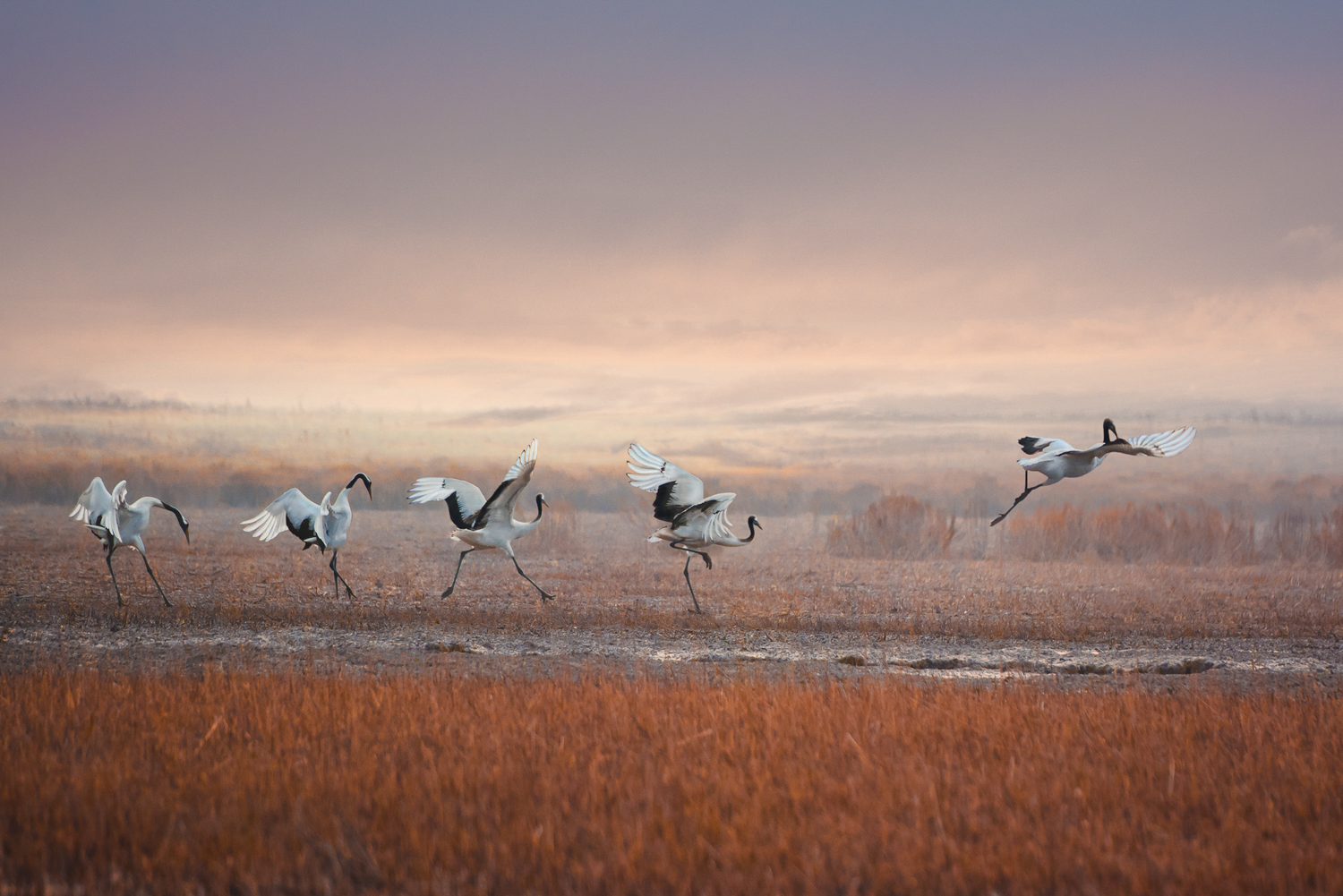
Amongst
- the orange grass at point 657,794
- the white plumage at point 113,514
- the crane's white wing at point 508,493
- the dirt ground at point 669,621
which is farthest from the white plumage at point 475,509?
the orange grass at point 657,794

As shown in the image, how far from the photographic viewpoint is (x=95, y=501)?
15789 millimetres

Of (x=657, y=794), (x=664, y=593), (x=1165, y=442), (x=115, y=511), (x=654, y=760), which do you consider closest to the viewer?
(x=657, y=794)

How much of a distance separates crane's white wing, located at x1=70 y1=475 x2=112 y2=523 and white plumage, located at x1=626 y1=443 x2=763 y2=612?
9.41 meters

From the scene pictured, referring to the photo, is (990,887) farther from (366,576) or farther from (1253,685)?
(366,576)

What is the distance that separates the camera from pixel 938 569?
109 feet

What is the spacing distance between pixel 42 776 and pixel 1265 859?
7165 millimetres

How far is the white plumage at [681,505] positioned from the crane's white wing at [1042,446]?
4.86 meters

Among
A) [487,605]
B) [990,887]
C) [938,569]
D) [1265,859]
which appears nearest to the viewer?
[990,887]

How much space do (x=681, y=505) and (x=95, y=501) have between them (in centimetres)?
1048

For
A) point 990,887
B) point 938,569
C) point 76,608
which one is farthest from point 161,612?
point 938,569

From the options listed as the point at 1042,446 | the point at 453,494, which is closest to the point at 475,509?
the point at 453,494

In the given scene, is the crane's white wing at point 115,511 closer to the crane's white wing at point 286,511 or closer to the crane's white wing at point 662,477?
the crane's white wing at point 286,511

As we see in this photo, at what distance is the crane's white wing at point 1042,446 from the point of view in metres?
13.4

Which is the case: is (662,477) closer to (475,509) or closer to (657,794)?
(475,509)
